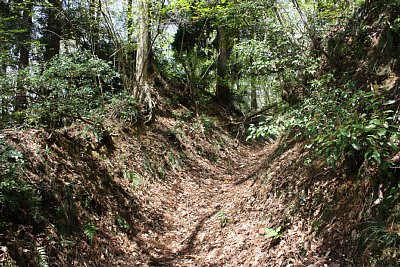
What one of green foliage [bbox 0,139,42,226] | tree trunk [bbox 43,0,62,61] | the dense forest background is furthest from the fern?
tree trunk [bbox 43,0,62,61]

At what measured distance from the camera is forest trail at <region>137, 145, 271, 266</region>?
5.47 metres

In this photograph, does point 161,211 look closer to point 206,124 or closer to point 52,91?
point 52,91

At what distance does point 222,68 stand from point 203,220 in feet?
34.1

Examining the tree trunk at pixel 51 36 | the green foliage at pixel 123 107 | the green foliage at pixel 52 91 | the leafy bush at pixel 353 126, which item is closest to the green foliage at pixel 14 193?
the green foliage at pixel 52 91

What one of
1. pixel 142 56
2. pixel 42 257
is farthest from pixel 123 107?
pixel 42 257

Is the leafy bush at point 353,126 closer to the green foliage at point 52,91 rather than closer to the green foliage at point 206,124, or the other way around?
the green foliage at point 52,91

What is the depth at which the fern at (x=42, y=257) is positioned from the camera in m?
3.88

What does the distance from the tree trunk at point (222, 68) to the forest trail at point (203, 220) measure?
22.7 ft

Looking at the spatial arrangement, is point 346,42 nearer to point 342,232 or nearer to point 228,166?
point 342,232

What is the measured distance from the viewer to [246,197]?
6.84m

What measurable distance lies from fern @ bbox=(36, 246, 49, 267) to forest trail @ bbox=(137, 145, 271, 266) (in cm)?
197

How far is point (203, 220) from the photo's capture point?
6.96m

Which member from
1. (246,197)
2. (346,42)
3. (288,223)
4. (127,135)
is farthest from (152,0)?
(288,223)

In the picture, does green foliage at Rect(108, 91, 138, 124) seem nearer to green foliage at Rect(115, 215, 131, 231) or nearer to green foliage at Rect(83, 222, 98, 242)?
green foliage at Rect(115, 215, 131, 231)
